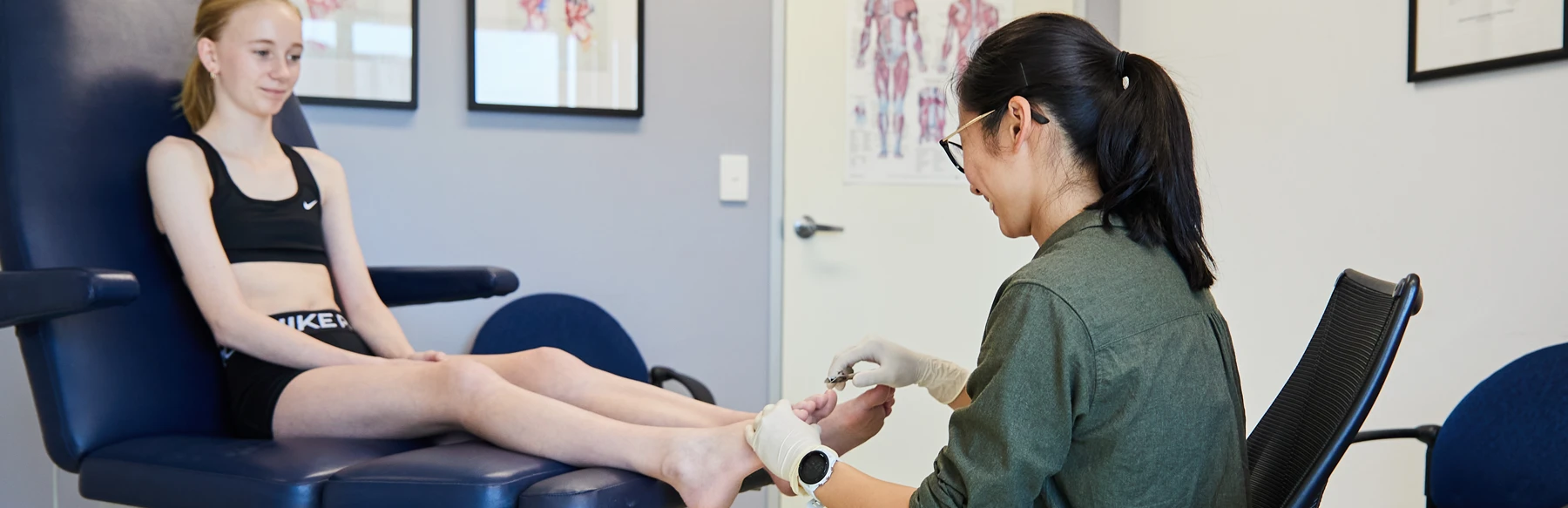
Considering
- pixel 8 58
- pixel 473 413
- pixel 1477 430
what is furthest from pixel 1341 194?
pixel 8 58

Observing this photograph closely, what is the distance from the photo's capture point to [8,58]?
142cm

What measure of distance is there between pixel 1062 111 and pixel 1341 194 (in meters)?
1.43

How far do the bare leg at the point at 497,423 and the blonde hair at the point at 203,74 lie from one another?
0.50 m

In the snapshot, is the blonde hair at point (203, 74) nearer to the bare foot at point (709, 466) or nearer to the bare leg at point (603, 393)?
the bare leg at point (603, 393)

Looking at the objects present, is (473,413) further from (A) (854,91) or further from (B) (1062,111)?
(A) (854,91)

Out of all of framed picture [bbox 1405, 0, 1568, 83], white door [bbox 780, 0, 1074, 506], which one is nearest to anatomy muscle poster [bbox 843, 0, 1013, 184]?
white door [bbox 780, 0, 1074, 506]

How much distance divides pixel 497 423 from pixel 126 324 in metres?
0.61

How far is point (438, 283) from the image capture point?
183cm

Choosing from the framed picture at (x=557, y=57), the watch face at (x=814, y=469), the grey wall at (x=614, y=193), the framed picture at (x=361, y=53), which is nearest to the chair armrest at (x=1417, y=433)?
the watch face at (x=814, y=469)

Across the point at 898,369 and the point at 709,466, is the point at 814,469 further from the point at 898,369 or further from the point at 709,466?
the point at 898,369

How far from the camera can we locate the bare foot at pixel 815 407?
53.6 inches

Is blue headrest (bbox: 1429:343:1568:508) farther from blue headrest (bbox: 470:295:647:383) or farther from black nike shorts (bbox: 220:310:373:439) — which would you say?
black nike shorts (bbox: 220:310:373:439)

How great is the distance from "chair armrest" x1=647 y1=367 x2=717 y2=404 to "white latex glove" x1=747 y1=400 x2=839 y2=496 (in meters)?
0.96

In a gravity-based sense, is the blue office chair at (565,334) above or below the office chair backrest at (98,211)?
below
